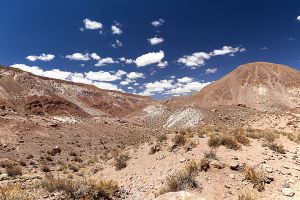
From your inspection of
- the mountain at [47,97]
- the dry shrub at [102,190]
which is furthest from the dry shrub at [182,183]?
the mountain at [47,97]

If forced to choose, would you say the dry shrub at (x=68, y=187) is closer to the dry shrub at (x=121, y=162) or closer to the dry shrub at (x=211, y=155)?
the dry shrub at (x=211, y=155)

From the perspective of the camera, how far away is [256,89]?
326 feet

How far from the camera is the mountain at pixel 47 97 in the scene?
221 ft

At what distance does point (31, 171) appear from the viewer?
2084cm

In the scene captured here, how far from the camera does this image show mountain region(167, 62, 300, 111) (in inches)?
3588

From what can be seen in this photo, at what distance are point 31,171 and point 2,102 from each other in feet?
144

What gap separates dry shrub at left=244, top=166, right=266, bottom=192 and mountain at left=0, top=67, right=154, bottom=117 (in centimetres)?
5376

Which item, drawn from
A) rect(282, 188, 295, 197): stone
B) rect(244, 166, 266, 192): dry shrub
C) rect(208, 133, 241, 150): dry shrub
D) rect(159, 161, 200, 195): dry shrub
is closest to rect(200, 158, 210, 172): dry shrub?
rect(159, 161, 200, 195): dry shrub

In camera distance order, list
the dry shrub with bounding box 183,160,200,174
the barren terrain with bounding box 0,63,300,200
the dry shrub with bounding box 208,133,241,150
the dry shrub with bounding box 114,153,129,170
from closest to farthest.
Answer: the barren terrain with bounding box 0,63,300,200, the dry shrub with bounding box 183,160,200,174, the dry shrub with bounding box 208,133,241,150, the dry shrub with bounding box 114,153,129,170

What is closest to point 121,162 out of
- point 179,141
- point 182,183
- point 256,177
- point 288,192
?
point 179,141

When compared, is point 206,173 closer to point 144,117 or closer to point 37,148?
point 37,148

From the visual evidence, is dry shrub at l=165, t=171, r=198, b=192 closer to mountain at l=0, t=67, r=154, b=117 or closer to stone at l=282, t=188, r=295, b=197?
stone at l=282, t=188, r=295, b=197

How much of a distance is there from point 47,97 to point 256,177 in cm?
6872

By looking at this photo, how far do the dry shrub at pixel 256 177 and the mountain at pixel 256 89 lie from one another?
77714mm
